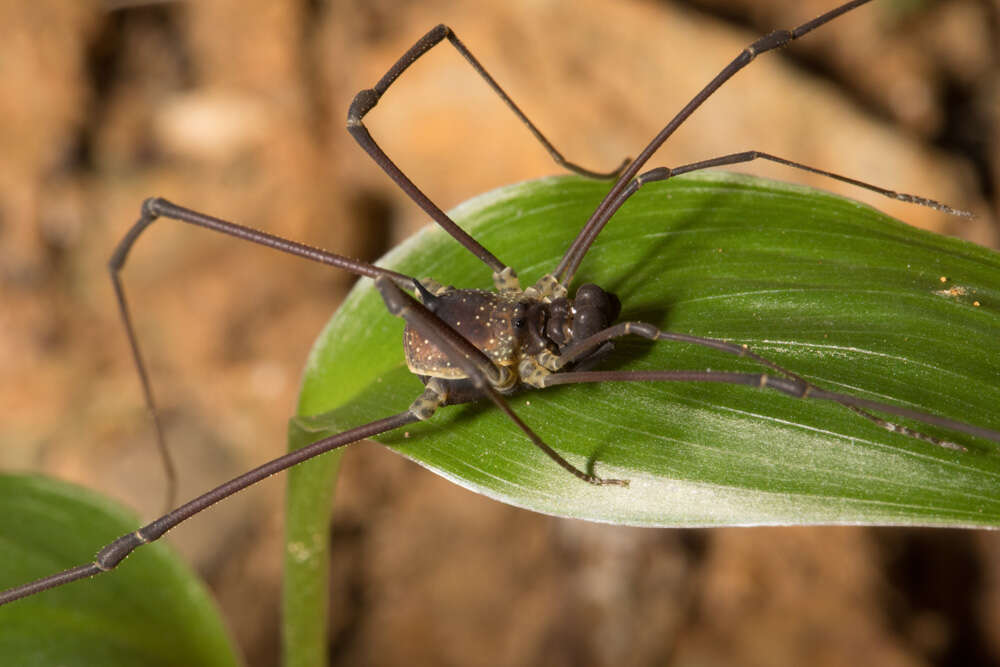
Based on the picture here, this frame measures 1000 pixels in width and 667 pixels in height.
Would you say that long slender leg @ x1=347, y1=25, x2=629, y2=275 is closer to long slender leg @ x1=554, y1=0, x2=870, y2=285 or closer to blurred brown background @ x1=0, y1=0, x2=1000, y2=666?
long slender leg @ x1=554, y1=0, x2=870, y2=285

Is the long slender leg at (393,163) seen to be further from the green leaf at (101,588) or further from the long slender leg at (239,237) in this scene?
the green leaf at (101,588)

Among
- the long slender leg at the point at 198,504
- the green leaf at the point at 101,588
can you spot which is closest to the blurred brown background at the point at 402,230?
the green leaf at the point at 101,588

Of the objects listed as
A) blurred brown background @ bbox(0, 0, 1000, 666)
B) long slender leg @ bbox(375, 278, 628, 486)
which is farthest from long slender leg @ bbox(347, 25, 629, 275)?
blurred brown background @ bbox(0, 0, 1000, 666)

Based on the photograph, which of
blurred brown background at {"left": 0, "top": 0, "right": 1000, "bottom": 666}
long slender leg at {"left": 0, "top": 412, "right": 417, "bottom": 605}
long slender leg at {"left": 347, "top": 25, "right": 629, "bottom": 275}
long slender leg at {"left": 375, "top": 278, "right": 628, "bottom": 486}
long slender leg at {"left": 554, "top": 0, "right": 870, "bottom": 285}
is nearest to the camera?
long slender leg at {"left": 375, "top": 278, "right": 628, "bottom": 486}

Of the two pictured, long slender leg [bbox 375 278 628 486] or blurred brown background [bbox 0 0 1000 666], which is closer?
long slender leg [bbox 375 278 628 486]

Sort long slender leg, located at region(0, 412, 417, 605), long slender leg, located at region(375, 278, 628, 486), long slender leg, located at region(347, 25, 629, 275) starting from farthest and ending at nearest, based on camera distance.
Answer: long slender leg, located at region(347, 25, 629, 275), long slender leg, located at region(0, 412, 417, 605), long slender leg, located at region(375, 278, 628, 486)

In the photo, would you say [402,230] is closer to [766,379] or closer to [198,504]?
[198,504]

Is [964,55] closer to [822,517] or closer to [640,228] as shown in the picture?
[640,228]
